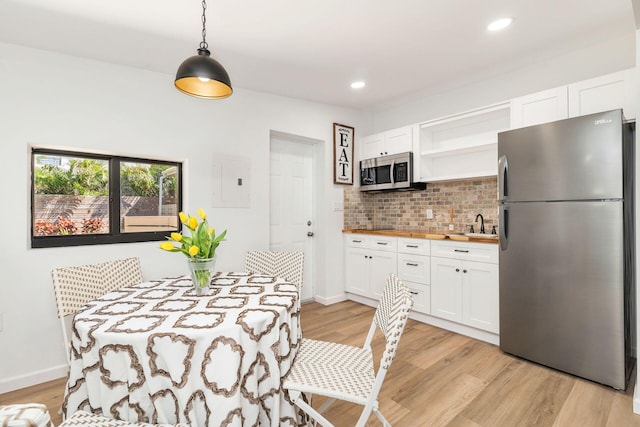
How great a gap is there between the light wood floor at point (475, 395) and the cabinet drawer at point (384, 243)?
1.11 m

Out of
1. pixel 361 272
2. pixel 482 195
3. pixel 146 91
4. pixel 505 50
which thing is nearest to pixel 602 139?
pixel 505 50

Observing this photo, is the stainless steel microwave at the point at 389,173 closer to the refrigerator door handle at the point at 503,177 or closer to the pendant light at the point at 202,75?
the refrigerator door handle at the point at 503,177

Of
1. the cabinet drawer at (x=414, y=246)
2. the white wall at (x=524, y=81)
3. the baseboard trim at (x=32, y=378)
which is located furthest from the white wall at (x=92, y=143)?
the white wall at (x=524, y=81)

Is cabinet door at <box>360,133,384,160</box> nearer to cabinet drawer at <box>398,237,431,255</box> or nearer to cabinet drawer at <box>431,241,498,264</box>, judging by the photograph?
cabinet drawer at <box>398,237,431,255</box>

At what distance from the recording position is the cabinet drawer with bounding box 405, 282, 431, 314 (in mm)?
3385

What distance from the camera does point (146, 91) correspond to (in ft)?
9.55

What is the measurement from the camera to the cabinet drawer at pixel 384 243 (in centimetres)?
369

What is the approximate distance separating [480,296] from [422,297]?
2.05ft

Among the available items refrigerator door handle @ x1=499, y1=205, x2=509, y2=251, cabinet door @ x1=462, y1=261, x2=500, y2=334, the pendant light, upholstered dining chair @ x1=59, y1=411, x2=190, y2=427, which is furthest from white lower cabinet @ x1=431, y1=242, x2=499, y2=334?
upholstered dining chair @ x1=59, y1=411, x2=190, y2=427

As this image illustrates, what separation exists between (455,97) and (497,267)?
77.9 inches

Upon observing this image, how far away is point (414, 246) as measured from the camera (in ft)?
11.5

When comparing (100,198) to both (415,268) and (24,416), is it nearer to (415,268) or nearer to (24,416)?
(24,416)

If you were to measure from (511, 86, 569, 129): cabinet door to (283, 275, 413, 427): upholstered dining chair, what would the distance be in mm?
2066

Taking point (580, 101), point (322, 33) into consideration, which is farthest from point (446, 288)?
point (322, 33)
